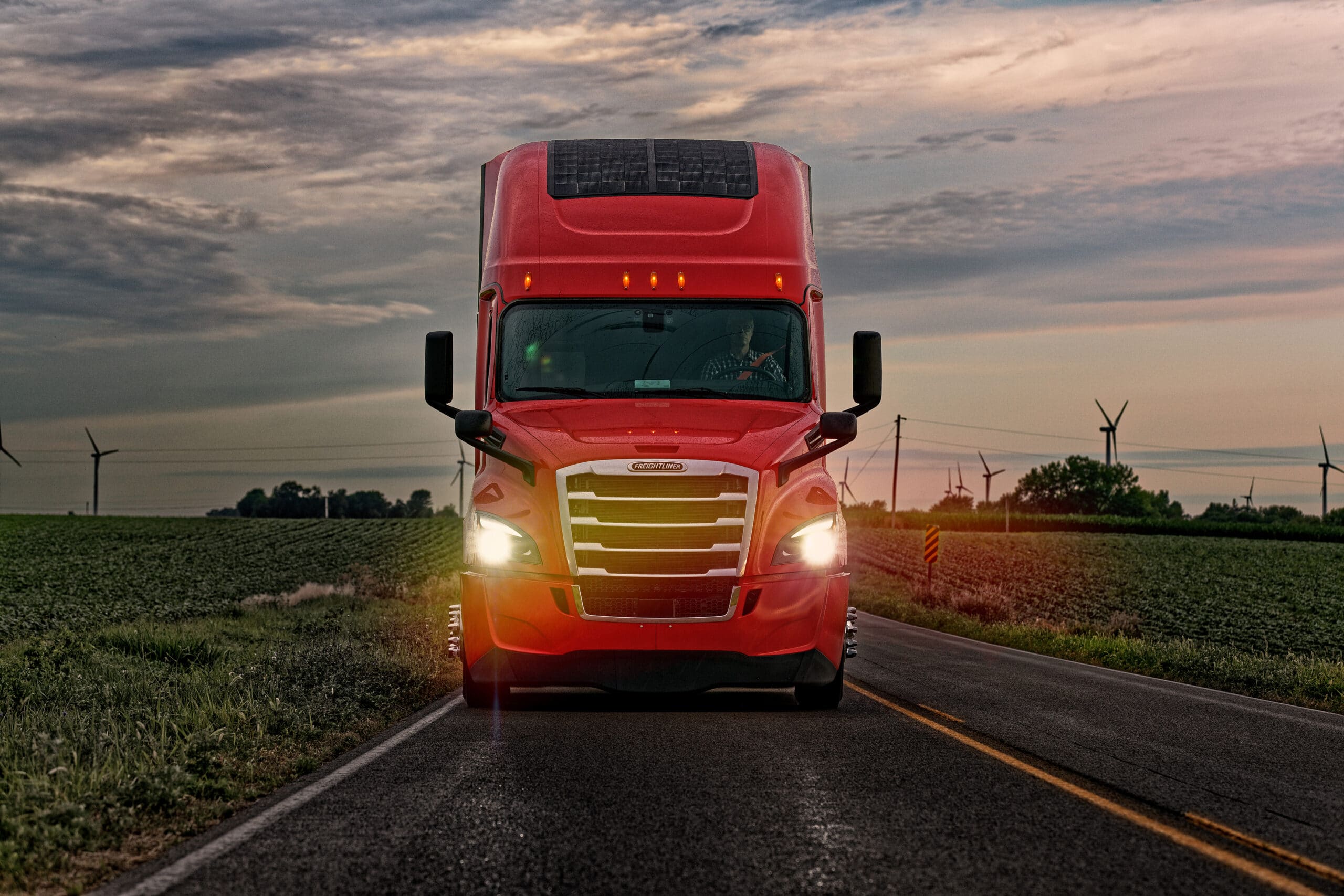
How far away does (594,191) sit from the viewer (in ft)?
35.6

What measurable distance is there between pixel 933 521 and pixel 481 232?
104918 millimetres

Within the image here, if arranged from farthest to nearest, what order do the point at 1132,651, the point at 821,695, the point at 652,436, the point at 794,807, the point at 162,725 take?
the point at 1132,651
the point at 821,695
the point at 652,436
the point at 162,725
the point at 794,807

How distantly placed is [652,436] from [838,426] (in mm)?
1429

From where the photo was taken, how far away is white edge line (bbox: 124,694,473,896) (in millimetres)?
5012

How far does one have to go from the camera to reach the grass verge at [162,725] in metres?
5.75

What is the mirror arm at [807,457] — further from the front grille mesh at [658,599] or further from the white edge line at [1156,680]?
the white edge line at [1156,680]

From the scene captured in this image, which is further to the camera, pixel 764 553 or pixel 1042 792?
pixel 764 553

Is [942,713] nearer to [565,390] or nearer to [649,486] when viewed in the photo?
[649,486]

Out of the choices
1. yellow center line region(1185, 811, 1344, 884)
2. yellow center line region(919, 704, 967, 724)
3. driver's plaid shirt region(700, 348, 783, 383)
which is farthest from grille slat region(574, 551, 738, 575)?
yellow center line region(1185, 811, 1344, 884)

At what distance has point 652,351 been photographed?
10023 mm

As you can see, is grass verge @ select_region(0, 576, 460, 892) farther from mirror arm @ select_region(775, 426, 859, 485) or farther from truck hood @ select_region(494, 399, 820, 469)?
mirror arm @ select_region(775, 426, 859, 485)

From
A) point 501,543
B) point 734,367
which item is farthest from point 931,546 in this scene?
point 501,543

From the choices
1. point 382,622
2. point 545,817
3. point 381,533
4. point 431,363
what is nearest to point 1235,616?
point 382,622

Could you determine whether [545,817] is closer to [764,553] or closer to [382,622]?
[764,553]
